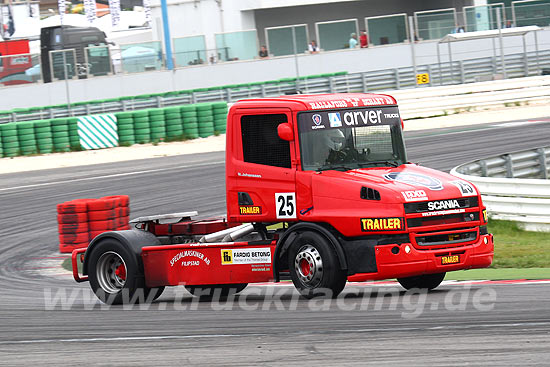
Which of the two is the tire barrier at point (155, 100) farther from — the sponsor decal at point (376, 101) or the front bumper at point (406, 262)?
the front bumper at point (406, 262)

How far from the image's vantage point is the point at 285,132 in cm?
940

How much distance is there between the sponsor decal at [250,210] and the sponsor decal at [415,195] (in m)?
1.61

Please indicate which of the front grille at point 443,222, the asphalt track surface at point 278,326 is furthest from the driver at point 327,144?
the asphalt track surface at point 278,326

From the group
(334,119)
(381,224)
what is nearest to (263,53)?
(334,119)

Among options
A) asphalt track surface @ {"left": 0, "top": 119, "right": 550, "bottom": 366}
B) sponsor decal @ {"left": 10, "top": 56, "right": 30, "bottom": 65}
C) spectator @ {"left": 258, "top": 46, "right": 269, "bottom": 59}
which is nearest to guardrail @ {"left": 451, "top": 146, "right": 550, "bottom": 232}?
asphalt track surface @ {"left": 0, "top": 119, "right": 550, "bottom": 366}

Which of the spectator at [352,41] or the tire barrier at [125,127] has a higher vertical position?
the spectator at [352,41]

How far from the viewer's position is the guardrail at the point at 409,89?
1351 inches

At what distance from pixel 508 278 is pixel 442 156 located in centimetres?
1397

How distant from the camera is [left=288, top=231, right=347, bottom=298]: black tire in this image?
905cm

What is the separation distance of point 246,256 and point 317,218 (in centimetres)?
92

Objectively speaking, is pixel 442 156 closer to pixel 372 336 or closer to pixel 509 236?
pixel 509 236

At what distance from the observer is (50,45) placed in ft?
141

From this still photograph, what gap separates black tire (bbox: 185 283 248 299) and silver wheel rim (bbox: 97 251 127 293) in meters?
0.79

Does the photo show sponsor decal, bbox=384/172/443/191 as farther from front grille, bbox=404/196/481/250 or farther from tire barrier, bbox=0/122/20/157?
tire barrier, bbox=0/122/20/157
